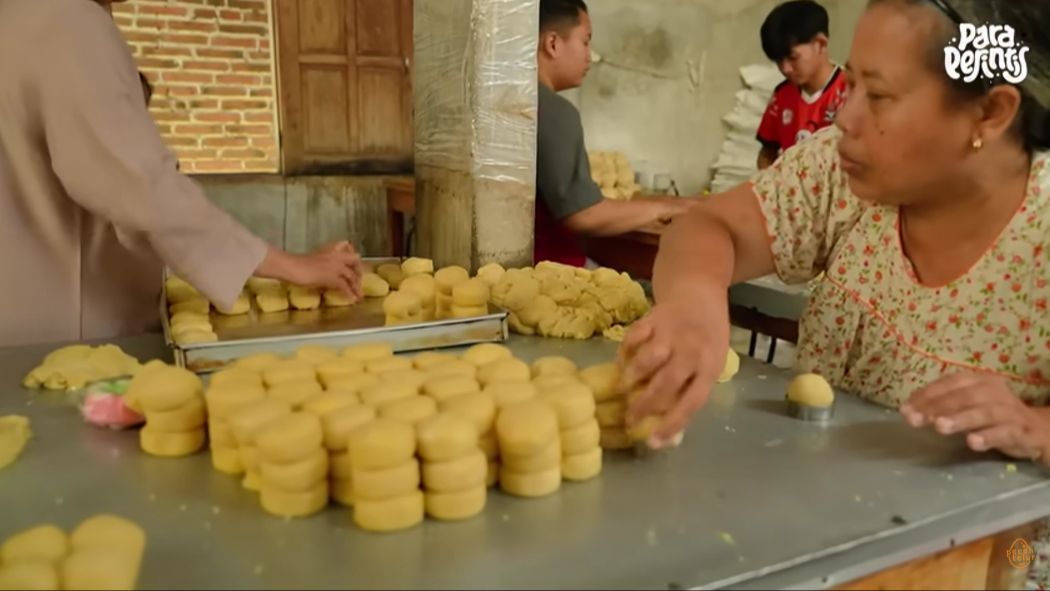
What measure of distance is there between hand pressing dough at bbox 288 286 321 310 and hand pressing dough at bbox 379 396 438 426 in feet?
2.45

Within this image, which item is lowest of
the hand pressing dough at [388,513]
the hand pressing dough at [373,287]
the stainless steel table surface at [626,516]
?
the stainless steel table surface at [626,516]

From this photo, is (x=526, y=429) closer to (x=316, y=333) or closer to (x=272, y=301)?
(x=316, y=333)

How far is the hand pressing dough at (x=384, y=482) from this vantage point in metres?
0.85

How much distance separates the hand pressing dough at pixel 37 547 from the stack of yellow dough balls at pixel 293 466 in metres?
0.19

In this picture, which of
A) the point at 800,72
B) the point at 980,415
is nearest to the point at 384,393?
the point at 980,415

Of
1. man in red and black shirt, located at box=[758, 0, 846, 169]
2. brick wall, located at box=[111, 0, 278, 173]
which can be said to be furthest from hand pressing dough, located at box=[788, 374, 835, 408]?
brick wall, located at box=[111, 0, 278, 173]

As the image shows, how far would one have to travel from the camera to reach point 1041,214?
47.8 inches

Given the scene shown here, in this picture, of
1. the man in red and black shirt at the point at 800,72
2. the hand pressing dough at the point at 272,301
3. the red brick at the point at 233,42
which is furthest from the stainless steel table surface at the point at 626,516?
the red brick at the point at 233,42

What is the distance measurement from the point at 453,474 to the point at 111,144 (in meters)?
0.89

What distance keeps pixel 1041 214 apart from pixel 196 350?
127 centimetres

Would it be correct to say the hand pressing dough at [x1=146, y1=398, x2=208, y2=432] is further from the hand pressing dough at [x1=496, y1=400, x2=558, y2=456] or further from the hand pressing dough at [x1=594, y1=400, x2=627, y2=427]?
the hand pressing dough at [x1=594, y1=400, x2=627, y2=427]

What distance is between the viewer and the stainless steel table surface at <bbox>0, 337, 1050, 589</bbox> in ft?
2.61

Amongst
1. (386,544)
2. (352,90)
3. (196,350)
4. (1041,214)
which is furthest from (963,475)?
(352,90)

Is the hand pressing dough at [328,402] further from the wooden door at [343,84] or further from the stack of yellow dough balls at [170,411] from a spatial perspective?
the wooden door at [343,84]
